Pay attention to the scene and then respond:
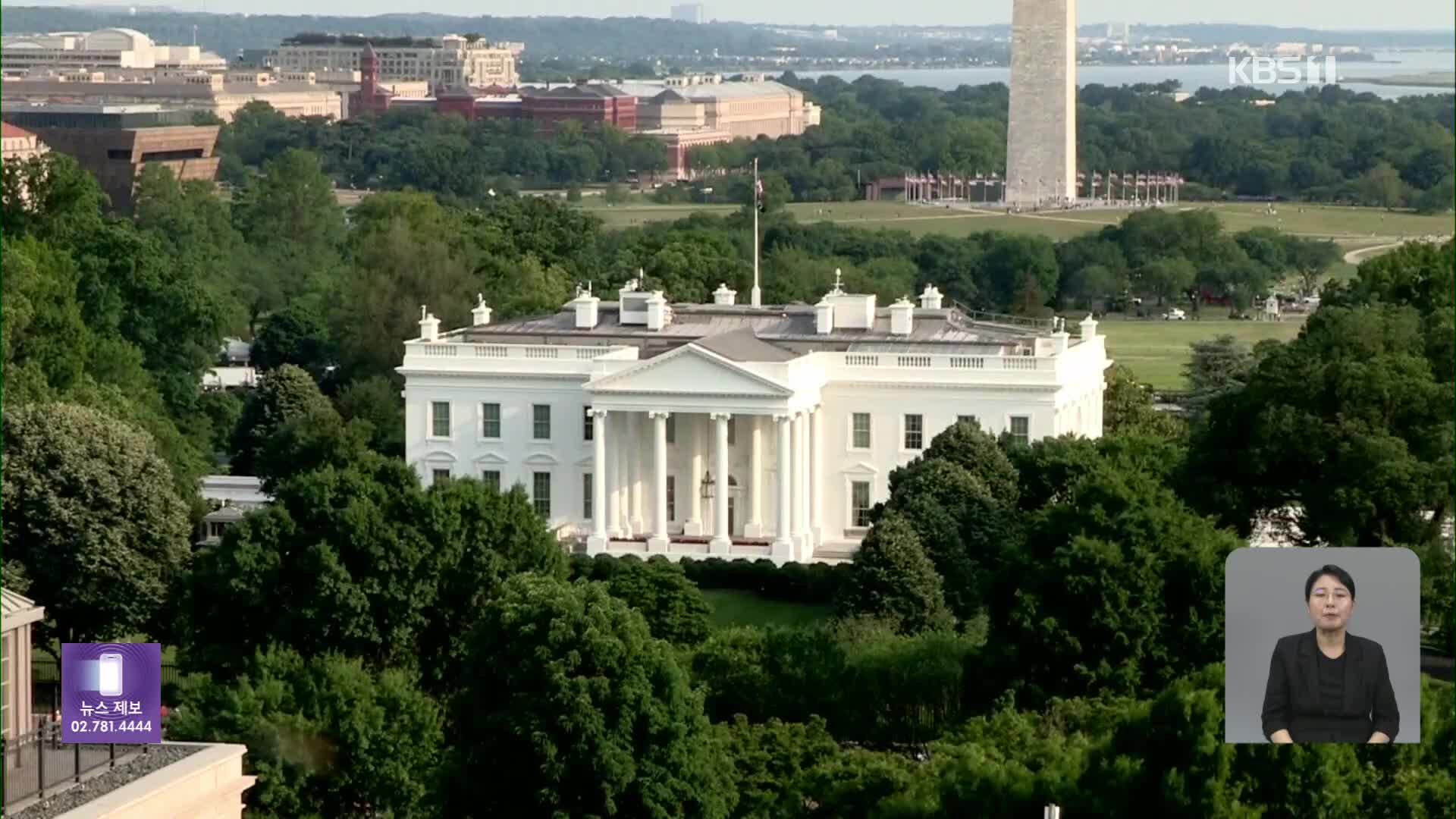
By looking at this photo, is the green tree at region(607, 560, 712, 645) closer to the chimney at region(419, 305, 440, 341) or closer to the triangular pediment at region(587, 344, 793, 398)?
the triangular pediment at region(587, 344, 793, 398)

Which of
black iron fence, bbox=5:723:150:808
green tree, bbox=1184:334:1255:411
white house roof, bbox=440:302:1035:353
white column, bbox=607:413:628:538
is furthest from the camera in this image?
green tree, bbox=1184:334:1255:411

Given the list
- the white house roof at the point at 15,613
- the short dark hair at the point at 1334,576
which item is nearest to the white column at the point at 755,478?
the white house roof at the point at 15,613

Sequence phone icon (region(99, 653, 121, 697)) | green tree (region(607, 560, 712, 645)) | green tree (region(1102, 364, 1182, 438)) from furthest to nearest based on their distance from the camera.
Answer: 1. green tree (region(1102, 364, 1182, 438))
2. green tree (region(607, 560, 712, 645))
3. phone icon (region(99, 653, 121, 697))

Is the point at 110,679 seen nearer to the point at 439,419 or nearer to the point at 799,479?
the point at 799,479

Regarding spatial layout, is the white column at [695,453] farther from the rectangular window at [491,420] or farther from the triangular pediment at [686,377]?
the rectangular window at [491,420]


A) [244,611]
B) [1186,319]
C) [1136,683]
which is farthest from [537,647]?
[1186,319]

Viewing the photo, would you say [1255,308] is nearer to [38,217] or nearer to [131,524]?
[38,217]

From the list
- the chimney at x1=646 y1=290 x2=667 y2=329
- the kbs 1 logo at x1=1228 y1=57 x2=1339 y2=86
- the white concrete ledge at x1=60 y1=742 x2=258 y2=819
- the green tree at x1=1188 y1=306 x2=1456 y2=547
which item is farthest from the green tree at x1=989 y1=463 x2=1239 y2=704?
the kbs 1 logo at x1=1228 y1=57 x2=1339 y2=86
